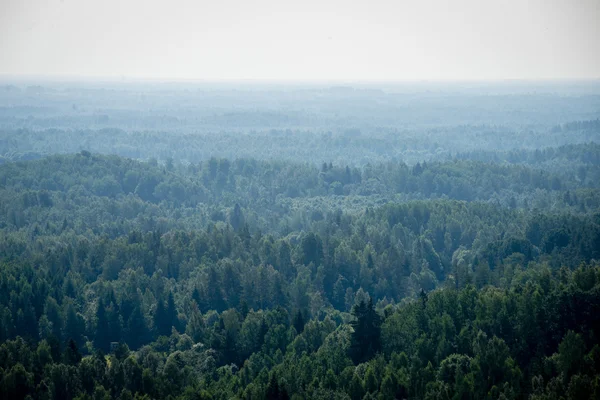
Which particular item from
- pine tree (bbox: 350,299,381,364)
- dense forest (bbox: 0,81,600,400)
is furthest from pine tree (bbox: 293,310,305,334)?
pine tree (bbox: 350,299,381,364)

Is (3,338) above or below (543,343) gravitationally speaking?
below

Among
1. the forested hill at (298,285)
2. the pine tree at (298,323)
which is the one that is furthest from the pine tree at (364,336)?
the pine tree at (298,323)

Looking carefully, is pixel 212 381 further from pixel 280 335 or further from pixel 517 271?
pixel 517 271

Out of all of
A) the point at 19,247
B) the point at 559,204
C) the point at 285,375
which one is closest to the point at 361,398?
the point at 285,375

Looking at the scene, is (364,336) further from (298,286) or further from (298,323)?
(298,286)

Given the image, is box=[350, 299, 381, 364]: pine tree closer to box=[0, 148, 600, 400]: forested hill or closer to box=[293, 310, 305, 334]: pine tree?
box=[0, 148, 600, 400]: forested hill
